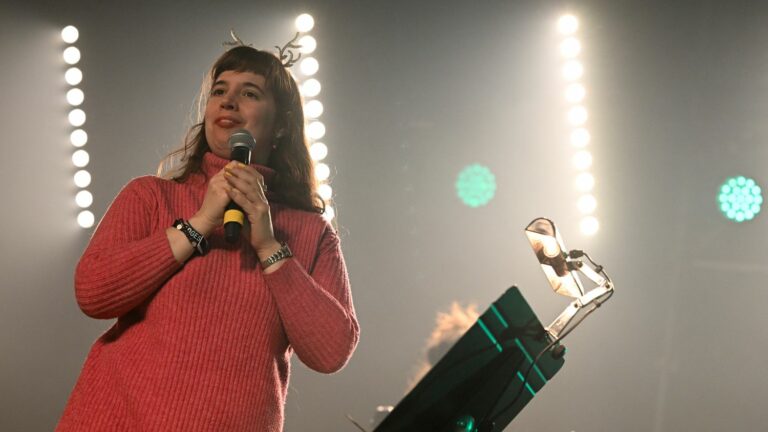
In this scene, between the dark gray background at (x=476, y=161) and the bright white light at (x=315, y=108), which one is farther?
the bright white light at (x=315, y=108)

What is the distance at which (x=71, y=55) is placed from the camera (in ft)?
10.2

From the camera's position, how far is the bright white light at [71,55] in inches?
123

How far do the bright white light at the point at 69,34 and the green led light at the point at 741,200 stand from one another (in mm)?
2712

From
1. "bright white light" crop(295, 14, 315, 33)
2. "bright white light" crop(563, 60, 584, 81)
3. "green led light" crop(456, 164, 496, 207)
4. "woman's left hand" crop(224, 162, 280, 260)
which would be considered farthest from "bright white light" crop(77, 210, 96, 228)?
"woman's left hand" crop(224, 162, 280, 260)

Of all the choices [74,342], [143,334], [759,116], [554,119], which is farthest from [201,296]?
[759,116]

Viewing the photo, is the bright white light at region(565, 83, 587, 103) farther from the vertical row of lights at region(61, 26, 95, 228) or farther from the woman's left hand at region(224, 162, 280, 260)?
the woman's left hand at region(224, 162, 280, 260)

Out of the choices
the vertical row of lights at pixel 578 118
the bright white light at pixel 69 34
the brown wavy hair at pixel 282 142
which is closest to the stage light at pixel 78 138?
the bright white light at pixel 69 34

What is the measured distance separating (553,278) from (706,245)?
6.25 feet

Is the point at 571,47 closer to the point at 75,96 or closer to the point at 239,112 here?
the point at 75,96

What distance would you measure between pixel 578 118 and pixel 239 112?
2173mm

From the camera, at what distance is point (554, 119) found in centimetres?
318

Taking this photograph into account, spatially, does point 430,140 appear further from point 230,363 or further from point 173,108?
point 230,363

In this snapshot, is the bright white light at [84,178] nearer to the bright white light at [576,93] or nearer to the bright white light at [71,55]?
the bright white light at [71,55]

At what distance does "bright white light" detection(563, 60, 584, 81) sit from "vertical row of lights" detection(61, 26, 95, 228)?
6.55 ft
